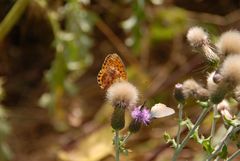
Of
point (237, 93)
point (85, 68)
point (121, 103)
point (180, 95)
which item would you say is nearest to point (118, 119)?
point (121, 103)

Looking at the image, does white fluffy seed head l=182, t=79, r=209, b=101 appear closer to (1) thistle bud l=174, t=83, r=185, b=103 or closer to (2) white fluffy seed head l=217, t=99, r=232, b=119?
(1) thistle bud l=174, t=83, r=185, b=103

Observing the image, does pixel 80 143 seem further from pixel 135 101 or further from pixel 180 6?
pixel 135 101

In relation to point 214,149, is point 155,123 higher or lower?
higher

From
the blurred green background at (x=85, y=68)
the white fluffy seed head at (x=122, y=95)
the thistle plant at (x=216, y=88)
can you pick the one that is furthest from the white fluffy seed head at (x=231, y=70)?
the blurred green background at (x=85, y=68)

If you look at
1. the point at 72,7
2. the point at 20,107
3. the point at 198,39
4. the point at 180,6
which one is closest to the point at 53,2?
the point at 72,7

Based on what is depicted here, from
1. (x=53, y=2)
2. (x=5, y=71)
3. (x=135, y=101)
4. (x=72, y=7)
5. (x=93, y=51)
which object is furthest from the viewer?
(x=93, y=51)

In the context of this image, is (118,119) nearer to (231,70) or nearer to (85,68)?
(231,70)

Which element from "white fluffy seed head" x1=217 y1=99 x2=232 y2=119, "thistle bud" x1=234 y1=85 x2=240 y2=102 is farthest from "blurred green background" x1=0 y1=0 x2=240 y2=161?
"thistle bud" x1=234 y1=85 x2=240 y2=102
